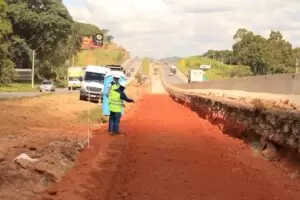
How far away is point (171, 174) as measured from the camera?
10.4 meters

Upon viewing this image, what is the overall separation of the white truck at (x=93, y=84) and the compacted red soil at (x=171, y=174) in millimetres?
24408

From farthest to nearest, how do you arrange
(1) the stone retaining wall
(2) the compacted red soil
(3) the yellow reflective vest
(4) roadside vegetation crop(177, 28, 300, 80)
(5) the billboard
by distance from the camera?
(4) roadside vegetation crop(177, 28, 300, 80), (5) the billboard, (3) the yellow reflective vest, (1) the stone retaining wall, (2) the compacted red soil

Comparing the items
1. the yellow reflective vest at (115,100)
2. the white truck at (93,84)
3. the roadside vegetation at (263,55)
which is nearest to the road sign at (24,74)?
the roadside vegetation at (263,55)

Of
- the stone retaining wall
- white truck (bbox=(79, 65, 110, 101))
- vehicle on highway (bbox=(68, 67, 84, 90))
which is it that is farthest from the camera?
vehicle on highway (bbox=(68, 67, 84, 90))

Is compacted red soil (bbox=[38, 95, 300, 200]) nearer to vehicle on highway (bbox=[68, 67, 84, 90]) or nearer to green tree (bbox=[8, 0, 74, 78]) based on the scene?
vehicle on highway (bbox=[68, 67, 84, 90])

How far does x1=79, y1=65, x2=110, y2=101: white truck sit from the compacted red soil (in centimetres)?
2441

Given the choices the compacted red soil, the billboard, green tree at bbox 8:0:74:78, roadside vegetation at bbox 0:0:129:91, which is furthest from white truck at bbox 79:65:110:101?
green tree at bbox 8:0:74:78

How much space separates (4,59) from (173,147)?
Answer: 2075 inches

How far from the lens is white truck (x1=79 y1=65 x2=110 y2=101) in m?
40.2

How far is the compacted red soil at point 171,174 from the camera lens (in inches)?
348

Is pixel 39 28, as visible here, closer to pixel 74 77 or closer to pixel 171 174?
pixel 74 77

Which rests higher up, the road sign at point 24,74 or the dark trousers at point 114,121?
the dark trousers at point 114,121

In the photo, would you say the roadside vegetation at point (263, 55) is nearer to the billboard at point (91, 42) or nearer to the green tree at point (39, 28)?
the billboard at point (91, 42)

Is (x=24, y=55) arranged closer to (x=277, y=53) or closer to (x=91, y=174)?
(x=277, y=53)
